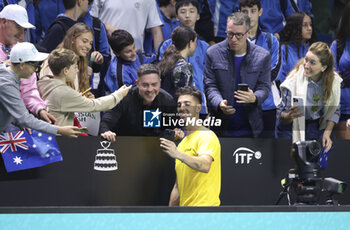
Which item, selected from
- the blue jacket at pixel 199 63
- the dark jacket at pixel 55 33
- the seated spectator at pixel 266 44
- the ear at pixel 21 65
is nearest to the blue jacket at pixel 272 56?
the seated spectator at pixel 266 44

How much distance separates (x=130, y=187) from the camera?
469cm

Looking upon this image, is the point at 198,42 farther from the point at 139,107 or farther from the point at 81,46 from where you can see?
the point at 81,46

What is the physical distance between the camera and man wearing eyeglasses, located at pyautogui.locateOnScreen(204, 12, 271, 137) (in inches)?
186

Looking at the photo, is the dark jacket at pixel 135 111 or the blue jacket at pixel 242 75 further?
the blue jacket at pixel 242 75

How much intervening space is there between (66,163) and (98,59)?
0.78m

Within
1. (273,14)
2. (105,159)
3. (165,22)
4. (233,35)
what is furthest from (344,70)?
(105,159)

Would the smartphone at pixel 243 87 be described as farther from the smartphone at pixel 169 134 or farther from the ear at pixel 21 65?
the ear at pixel 21 65

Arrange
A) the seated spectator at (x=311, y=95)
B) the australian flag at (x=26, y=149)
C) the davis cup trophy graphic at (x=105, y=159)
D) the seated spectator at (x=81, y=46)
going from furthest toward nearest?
the seated spectator at (x=311, y=95) < the davis cup trophy graphic at (x=105, y=159) < the seated spectator at (x=81, y=46) < the australian flag at (x=26, y=149)

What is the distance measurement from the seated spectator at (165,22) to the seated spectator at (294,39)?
0.84 meters

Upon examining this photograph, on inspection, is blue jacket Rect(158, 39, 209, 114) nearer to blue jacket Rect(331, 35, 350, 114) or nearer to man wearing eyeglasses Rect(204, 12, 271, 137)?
man wearing eyeglasses Rect(204, 12, 271, 137)

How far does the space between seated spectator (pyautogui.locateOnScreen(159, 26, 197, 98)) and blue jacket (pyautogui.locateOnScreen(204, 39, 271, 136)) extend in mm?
148

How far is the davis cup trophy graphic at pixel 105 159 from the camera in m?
4.63

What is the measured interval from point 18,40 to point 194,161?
4.84ft

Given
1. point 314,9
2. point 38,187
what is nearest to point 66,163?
point 38,187
